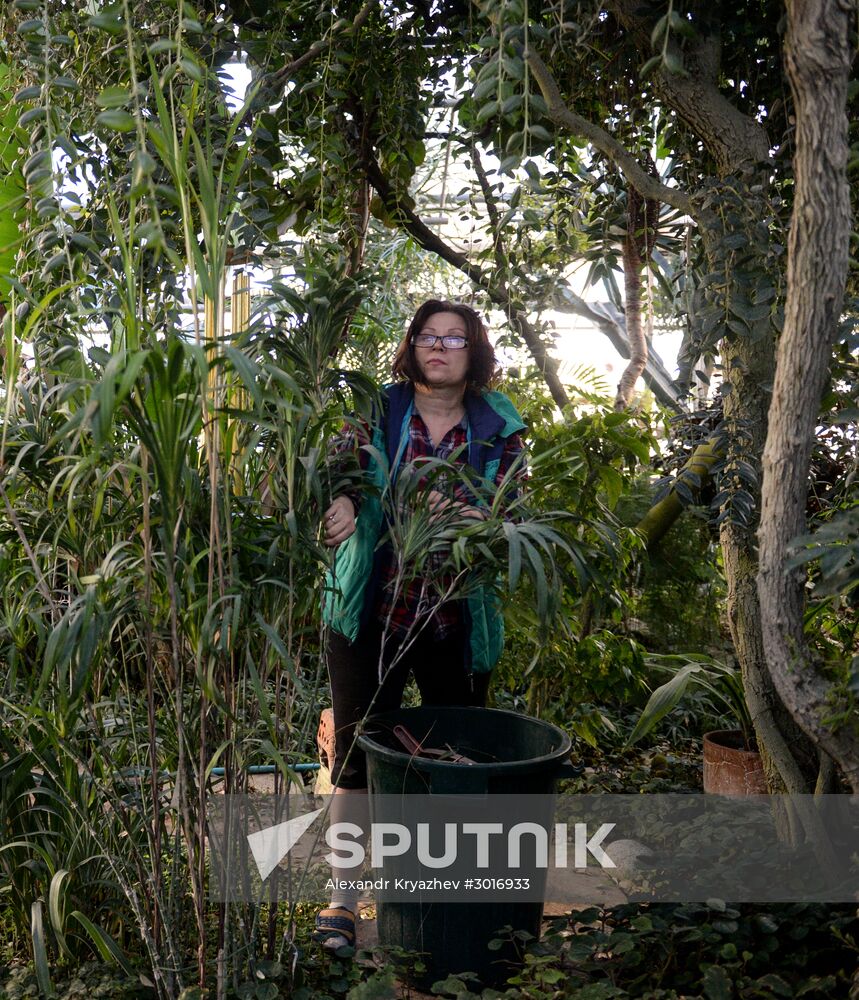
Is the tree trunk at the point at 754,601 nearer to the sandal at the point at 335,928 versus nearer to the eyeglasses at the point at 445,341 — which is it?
the eyeglasses at the point at 445,341

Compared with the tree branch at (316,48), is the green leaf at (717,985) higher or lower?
lower

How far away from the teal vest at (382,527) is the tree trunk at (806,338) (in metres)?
0.60

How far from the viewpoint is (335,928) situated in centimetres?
209

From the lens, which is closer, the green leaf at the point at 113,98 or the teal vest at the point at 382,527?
the green leaf at the point at 113,98

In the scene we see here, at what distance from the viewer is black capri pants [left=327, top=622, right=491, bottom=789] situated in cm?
223

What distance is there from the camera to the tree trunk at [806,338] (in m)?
1.65

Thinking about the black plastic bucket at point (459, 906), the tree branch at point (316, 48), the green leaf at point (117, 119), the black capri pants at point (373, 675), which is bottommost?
the black plastic bucket at point (459, 906)

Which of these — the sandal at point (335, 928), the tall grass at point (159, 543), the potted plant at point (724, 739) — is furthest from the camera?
the potted plant at point (724, 739)

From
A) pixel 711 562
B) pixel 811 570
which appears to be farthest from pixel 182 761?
pixel 711 562

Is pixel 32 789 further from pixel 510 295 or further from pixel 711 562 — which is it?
pixel 711 562

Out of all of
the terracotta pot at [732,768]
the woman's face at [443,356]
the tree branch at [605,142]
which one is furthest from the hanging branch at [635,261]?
the terracotta pot at [732,768]

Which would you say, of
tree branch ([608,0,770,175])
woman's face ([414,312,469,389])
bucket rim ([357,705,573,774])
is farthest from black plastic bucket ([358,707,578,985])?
tree branch ([608,0,770,175])

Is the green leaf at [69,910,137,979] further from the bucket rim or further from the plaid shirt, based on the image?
the plaid shirt

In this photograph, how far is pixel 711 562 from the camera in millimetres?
4004
